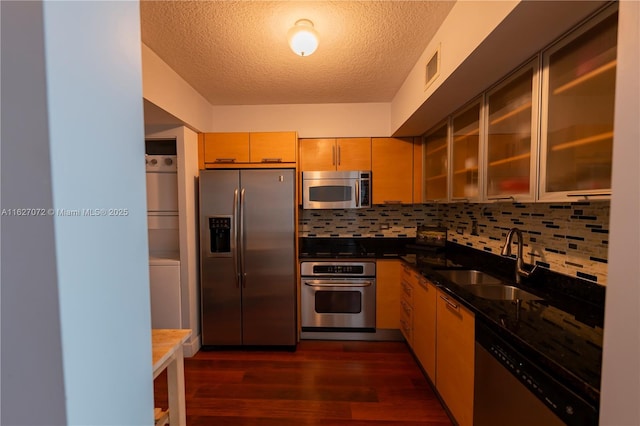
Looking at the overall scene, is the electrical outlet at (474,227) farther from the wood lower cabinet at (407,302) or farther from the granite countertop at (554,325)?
the wood lower cabinet at (407,302)

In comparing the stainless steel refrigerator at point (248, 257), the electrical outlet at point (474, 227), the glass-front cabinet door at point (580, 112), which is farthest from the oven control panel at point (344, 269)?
the glass-front cabinet door at point (580, 112)

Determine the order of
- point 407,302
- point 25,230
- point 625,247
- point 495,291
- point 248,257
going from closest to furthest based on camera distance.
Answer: point 25,230 → point 625,247 → point 495,291 → point 407,302 → point 248,257

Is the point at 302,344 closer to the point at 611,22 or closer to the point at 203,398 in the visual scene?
the point at 203,398

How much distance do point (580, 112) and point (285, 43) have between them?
1.66 meters

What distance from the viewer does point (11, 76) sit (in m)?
0.40

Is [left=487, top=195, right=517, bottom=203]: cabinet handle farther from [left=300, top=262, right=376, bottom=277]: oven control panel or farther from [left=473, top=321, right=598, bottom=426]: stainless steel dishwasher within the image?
[left=300, top=262, right=376, bottom=277]: oven control panel

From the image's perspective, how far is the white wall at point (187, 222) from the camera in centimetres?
242

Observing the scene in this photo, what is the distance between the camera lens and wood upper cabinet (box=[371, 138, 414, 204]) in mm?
2869

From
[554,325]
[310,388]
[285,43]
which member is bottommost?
[310,388]

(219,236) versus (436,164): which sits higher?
(436,164)

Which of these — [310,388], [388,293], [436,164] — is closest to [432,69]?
[436,164]

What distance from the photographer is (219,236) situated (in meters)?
2.53

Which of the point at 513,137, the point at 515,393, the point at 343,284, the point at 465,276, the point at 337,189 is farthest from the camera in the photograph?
the point at 337,189

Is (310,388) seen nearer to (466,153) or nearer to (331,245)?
(331,245)
